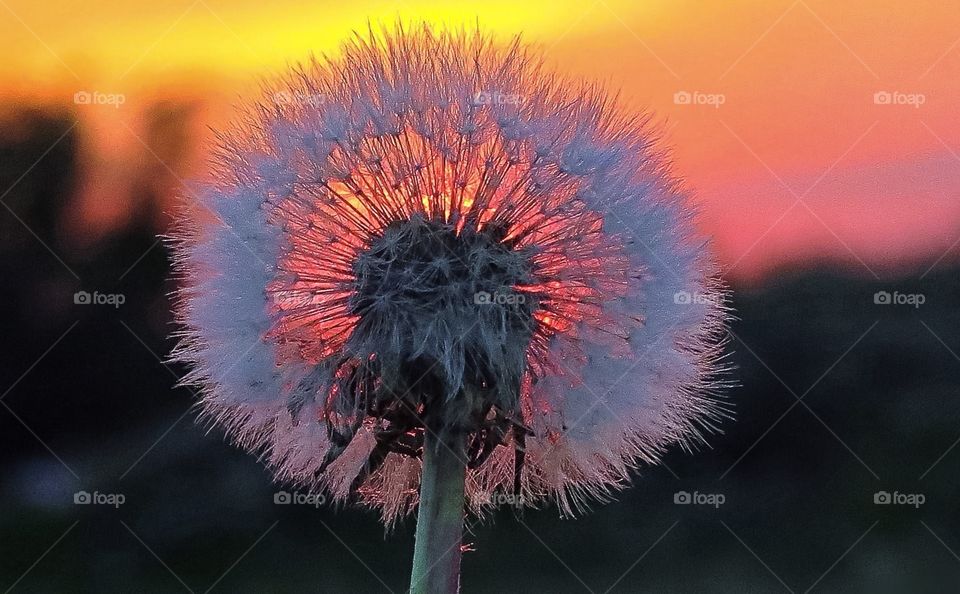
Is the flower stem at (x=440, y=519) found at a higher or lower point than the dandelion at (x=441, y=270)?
lower

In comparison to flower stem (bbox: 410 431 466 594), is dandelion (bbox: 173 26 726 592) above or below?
above

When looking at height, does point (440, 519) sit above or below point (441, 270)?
below

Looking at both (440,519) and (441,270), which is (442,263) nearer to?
(441,270)

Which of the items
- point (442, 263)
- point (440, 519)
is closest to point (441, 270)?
point (442, 263)

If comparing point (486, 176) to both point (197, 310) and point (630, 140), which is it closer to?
point (630, 140)

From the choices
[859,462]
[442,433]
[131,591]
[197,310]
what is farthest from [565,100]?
[131,591]

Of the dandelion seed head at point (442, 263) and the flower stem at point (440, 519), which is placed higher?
the dandelion seed head at point (442, 263)
